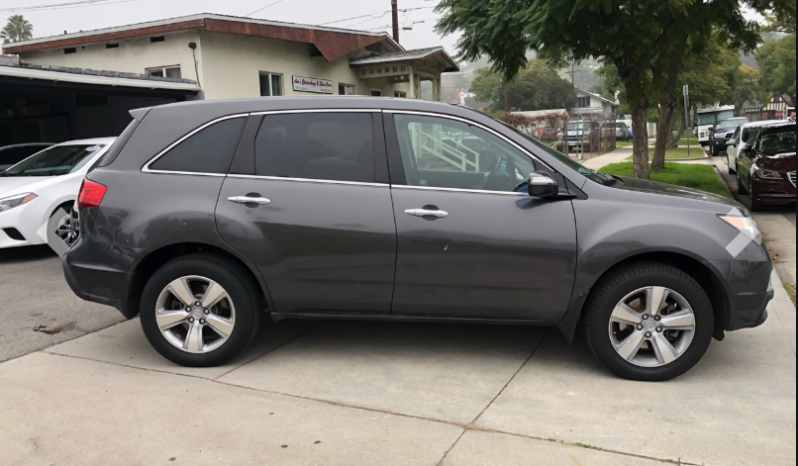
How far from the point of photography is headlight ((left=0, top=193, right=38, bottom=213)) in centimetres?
809

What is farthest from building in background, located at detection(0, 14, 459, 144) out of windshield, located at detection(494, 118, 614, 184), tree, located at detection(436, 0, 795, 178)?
windshield, located at detection(494, 118, 614, 184)

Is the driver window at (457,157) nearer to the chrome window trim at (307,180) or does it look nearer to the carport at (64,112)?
the chrome window trim at (307,180)

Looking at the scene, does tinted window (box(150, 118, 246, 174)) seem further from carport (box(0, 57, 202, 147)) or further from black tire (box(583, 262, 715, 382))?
carport (box(0, 57, 202, 147))

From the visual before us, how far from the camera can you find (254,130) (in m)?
4.53

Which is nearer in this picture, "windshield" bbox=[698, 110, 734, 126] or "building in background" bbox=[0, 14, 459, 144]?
"building in background" bbox=[0, 14, 459, 144]

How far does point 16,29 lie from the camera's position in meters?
87.2

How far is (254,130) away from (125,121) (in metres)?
14.1

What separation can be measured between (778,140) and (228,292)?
11.8 metres

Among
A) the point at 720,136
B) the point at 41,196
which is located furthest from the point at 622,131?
the point at 41,196

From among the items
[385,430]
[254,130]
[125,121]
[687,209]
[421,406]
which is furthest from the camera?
[125,121]

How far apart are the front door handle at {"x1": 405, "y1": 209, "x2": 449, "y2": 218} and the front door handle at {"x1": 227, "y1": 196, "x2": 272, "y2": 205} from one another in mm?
924

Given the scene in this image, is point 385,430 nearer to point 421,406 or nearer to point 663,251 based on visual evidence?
point 421,406

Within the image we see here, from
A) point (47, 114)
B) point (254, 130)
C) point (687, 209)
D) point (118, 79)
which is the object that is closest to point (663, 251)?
point (687, 209)

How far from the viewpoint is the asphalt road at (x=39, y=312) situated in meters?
5.21
